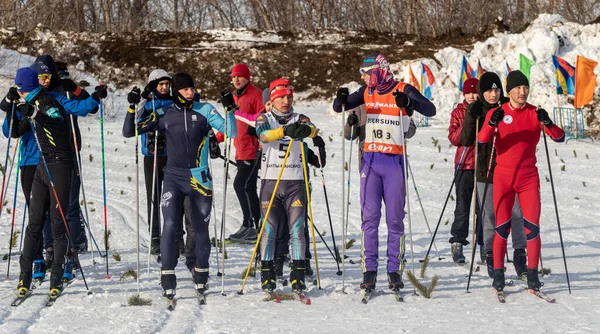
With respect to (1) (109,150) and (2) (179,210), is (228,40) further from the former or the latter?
(2) (179,210)

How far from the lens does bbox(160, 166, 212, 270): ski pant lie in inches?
293

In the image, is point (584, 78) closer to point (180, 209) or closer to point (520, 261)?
point (520, 261)

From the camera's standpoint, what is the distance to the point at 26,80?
302 inches

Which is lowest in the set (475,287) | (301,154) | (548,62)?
(475,287)

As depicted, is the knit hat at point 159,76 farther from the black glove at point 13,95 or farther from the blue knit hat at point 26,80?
the black glove at point 13,95

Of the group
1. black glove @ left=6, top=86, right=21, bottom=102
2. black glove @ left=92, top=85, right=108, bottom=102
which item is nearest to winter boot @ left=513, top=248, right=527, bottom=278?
black glove @ left=92, top=85, right=108, bottom=102

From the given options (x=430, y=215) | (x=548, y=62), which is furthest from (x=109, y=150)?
(x=548, y=62)

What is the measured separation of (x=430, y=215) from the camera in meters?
13.1

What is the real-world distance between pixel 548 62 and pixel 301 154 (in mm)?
20936

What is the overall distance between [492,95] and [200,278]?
11.3 ft

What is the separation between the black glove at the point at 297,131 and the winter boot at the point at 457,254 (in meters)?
3.08

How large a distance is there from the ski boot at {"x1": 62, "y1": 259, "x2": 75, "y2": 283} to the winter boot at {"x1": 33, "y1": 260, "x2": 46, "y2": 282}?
209mm

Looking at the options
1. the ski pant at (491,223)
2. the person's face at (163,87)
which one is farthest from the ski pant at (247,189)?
the ski pant at (491,223)

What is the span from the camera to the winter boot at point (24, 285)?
7.50 m
